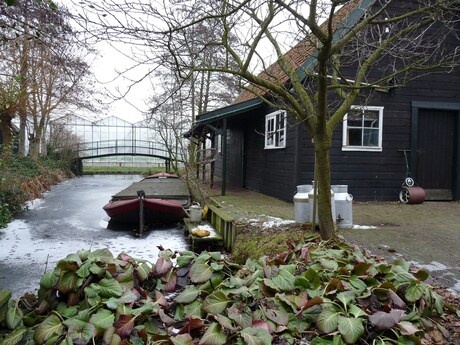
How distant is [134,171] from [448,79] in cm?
2437

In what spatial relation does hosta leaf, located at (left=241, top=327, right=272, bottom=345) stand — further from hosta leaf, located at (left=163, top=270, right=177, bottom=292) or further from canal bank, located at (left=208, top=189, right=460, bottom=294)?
canal bank, located at (left=208, top=189, right=460, bottom=294)

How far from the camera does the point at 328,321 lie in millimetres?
2529

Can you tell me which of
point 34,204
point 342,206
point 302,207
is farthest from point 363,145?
point 34,204

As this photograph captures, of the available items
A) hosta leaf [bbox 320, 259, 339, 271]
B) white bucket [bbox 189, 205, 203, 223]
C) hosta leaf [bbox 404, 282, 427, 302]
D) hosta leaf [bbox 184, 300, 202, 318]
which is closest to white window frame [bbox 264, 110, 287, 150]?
white bucket [bbox 189, 205, 203, 223]

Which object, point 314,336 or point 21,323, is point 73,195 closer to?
point 21,323

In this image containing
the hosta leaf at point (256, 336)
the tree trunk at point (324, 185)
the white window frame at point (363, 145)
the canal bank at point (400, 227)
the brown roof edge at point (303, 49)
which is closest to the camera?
the hosta leaf at point (256, 336)

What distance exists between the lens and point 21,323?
9.34ft

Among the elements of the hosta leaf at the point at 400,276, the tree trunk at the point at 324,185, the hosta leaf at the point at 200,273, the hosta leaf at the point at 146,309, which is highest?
the tree trunk at the point at 324,185

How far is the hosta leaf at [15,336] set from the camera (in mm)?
2622

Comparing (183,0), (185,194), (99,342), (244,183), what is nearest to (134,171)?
(244,183)

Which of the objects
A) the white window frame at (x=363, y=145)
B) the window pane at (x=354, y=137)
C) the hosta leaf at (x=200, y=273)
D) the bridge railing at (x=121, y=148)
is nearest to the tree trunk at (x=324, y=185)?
the hosta leaf at (x=200, y=273)

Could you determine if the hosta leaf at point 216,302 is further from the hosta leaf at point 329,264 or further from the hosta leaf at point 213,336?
the hosta leaf at point 329,264

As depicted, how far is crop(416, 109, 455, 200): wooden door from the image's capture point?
10.4m

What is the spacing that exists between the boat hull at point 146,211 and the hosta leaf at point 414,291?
7460 millimetres
